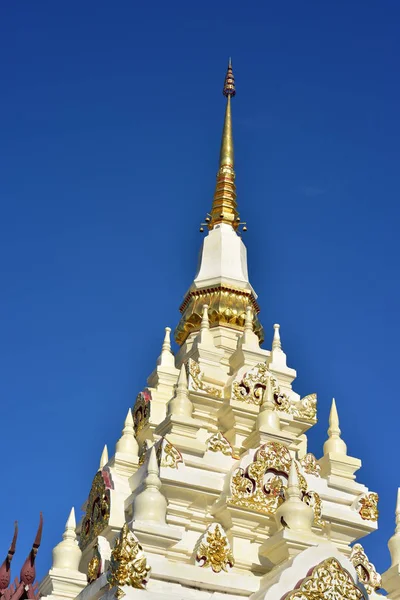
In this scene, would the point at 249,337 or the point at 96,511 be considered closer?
the point at 96,511

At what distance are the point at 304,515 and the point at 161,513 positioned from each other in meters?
2.16

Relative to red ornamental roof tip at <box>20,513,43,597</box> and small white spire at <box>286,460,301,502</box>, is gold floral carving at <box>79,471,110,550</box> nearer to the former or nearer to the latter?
red ornamental roof tip at <box>20,513,43,597</box>

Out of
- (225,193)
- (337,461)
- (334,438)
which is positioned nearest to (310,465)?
(337,461)

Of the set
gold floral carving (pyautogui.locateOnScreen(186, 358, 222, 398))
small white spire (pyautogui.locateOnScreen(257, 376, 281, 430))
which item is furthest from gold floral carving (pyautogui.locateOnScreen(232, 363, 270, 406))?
gold floral carving (pyautogui.locateOnScreen(186, 358, 222, 398))

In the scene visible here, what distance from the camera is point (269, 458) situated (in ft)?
56.8

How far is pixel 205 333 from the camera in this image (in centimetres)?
2042

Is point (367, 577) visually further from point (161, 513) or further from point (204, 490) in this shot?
point (161, 513)

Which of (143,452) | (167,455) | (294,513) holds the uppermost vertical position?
(143,452)

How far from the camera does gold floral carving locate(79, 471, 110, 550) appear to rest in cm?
1816

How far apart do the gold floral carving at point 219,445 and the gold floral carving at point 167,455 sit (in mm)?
874

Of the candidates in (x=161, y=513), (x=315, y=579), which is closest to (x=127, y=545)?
(x=161, y=513)

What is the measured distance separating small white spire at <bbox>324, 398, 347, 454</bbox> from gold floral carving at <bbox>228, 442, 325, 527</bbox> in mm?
1918

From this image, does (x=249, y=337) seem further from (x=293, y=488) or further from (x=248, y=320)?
(x=293, y=488)

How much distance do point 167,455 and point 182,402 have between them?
4.61ft
